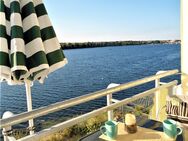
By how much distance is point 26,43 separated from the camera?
1749mm

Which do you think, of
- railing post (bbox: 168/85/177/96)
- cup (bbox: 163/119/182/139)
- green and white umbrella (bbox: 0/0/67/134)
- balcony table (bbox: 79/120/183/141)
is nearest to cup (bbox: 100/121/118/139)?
balcony table (bbox: 79/120/183/141)

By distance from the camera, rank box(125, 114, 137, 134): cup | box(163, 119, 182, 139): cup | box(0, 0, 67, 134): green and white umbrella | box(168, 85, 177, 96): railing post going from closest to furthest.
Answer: box(0, 0, 67, 134): green and white umbrella → box(163, 119, 182, 139): cup → box(125, 114, 137, 134): cup → box(168, 85, 177, 96): railing post

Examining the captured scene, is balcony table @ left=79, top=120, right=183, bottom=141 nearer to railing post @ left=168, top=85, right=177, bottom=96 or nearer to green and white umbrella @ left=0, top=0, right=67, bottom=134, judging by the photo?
green and white umbrella @ left=0, top=0, right=67, bottom=134

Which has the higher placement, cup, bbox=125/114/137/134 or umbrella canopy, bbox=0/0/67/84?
umbrella canopy, bbox=0/0/67/84

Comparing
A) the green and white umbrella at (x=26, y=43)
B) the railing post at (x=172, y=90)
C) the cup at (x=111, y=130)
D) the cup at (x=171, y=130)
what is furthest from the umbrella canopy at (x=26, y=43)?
the railing post at (x=172, y=90)

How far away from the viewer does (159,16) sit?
42281 millimetres

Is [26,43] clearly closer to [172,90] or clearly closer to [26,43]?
[26,43]

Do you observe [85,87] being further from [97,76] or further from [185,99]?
[185,99]

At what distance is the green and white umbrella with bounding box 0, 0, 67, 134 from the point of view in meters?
1.66

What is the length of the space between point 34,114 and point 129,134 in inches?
26.9

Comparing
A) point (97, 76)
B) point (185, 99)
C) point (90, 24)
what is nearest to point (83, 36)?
point (90, 24)

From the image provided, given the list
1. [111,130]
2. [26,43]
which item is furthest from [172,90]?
[26,43]

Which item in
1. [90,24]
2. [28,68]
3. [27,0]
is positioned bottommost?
[28,68]

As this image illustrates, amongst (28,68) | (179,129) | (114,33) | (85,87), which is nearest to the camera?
(28,68)
